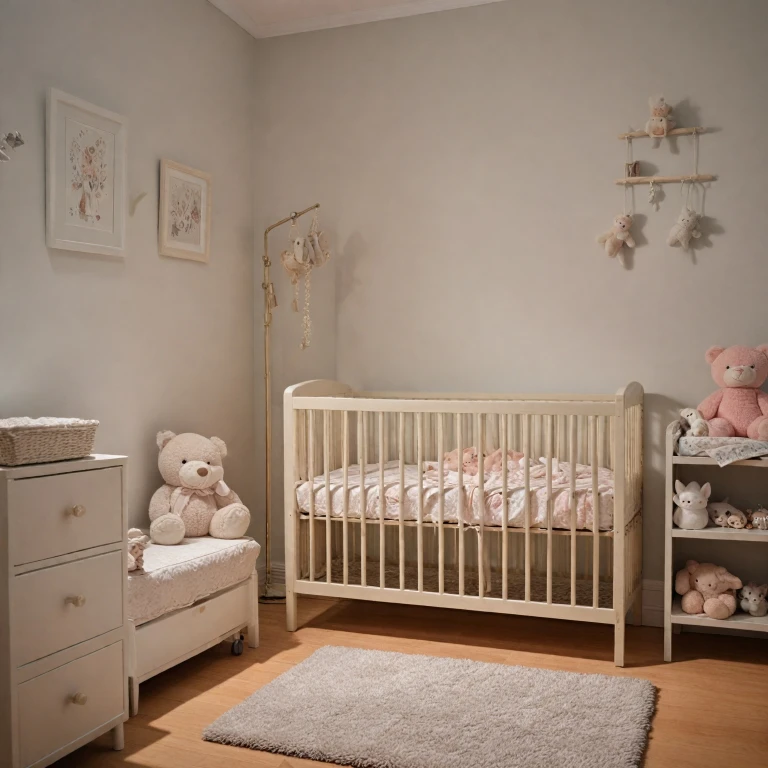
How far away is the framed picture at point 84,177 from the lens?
245cm

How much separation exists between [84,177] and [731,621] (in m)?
2.57

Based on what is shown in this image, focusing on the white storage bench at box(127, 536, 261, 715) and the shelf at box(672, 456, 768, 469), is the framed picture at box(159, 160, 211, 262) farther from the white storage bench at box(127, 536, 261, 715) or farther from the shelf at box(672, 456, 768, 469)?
the shelf at box(672, 456, 768, 469)

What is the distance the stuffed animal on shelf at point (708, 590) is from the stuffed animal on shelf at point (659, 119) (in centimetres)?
160

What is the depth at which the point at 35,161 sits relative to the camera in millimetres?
2408

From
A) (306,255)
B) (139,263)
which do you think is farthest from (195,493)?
(306,255)

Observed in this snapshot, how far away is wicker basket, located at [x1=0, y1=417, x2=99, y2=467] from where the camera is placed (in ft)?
6.01

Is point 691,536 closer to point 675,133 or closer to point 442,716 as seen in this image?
point 442,716

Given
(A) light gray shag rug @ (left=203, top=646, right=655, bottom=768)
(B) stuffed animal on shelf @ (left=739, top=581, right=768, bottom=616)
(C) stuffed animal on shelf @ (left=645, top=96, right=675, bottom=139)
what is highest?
(C) stuffed animal on shelf @ (left=645, top=96, right=675, bottom=139)

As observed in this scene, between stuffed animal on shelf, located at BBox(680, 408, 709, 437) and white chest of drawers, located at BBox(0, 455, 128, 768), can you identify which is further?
stuffed animal on shelf, located at BBox(680, 408, 709, 437)

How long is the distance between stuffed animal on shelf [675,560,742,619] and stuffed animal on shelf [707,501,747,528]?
183 mm

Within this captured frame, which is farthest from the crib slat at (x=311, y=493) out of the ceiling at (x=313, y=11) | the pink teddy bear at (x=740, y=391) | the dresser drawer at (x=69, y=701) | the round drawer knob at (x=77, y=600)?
the ceiling at (x=313, y=11)

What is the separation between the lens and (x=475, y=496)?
2.83 metres

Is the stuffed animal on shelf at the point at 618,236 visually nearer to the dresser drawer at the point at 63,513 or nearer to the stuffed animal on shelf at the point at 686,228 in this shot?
the stuffed animal on shelf at the point at 686,228

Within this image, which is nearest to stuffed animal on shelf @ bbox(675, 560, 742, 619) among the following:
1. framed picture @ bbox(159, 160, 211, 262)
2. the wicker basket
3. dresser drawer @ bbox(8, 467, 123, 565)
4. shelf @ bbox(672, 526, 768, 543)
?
shelf @ bbox(672, 526, 768, 543)
